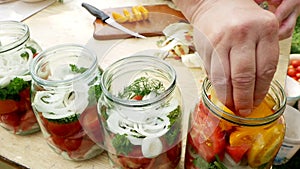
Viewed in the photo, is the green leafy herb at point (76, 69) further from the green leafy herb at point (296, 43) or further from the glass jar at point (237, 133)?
the green leafy herb at point (296, 43)

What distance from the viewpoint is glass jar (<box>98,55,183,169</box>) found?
1.58 ft

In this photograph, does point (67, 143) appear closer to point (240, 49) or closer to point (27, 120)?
point (27, 120)

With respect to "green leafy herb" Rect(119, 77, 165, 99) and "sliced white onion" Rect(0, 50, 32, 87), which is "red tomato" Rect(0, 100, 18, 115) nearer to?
"sliced white onion" Rect(0, 50, 32, 87)

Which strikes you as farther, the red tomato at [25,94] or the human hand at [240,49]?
the red tomato at [25,94]

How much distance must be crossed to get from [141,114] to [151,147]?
46 mm

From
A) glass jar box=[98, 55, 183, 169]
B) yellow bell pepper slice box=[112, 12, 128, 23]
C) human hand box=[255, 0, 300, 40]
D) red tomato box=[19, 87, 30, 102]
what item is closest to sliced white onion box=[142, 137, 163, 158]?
glass jar box=[98, 55, 183, 169]

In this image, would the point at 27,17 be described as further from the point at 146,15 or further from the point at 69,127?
the point at 69,127

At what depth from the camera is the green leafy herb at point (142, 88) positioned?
0.53 meters

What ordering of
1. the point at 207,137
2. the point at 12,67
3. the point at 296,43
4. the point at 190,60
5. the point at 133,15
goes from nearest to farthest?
1. the point at 207,137
2. the point at 12,67
3. the point at 190,60
4. the point at 133,15
5. the point at 296,43

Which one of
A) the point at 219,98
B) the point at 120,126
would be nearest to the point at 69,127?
the point at 120,126

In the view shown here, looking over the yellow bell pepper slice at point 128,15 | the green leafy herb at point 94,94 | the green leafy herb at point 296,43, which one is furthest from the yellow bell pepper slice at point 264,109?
the green leafy herb at point 296,43

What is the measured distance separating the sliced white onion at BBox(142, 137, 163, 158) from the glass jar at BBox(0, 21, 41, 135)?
0.22 m

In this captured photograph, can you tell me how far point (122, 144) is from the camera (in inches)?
19.3

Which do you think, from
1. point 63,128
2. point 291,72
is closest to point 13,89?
point 63,128
